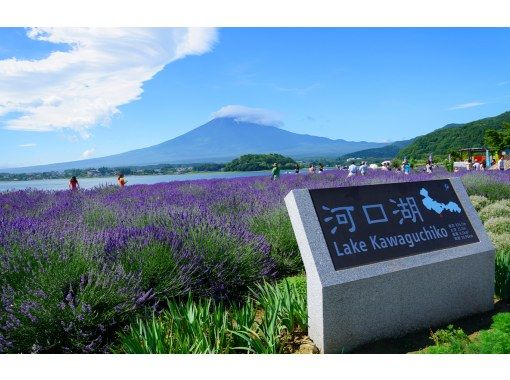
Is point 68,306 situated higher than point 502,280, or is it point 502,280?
point 68,306

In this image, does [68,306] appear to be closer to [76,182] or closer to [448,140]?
[76,182]

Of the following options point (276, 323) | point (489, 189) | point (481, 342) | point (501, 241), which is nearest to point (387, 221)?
point (481, 342)

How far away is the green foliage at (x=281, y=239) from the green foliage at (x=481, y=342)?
208cm

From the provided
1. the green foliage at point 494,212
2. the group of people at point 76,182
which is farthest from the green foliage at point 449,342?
the group of people at point 76,182

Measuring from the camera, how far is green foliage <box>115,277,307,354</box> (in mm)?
2914

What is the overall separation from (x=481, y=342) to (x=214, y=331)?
1.91 metres

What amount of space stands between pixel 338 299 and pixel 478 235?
1.99m

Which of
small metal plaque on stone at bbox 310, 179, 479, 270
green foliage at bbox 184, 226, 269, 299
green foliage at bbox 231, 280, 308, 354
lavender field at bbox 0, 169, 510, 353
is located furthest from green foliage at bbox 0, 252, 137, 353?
small metal plaque on stone at bbox 310, 179, 479, 270

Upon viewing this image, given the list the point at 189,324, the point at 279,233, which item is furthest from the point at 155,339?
the point at 279,233

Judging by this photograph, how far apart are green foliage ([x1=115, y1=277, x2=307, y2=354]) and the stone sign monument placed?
237 mm

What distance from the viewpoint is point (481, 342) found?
3133 mm

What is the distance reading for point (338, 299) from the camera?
3.20 metres

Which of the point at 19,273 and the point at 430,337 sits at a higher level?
the point at 19,273

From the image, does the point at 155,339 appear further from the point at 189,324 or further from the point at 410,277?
the point at 410,277
